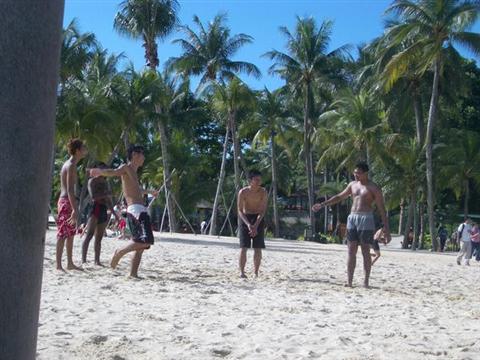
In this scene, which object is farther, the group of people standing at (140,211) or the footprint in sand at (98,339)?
the group of people standing at (140,211)

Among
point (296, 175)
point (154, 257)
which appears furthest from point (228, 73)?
point (154, 257)

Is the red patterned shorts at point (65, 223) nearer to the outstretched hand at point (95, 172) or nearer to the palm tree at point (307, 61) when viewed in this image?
the outstretched hand at point (95, 172)

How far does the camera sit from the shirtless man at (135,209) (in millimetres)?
7219

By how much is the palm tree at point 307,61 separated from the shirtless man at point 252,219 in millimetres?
28776

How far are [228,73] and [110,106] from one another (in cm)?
997

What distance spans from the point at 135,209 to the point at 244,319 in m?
2.75

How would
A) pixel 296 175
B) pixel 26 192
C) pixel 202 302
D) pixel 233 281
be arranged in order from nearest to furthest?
1. pixel 26 192
2. pixel 202 302
3. pixel 233 281
4. pixel 296 175

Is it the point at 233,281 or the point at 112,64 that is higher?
the point at 112,64

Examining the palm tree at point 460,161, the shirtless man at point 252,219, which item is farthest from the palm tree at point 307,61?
the shirtless man at point 252,219

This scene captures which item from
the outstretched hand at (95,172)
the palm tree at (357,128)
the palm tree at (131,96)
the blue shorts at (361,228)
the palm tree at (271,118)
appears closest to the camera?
the outstretched hand at (95,172)

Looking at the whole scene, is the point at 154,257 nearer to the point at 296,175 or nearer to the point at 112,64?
the point at 112,64

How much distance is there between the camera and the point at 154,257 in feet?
37.5

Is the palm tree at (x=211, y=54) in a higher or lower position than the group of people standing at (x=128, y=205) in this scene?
higher

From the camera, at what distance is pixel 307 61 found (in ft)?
124
